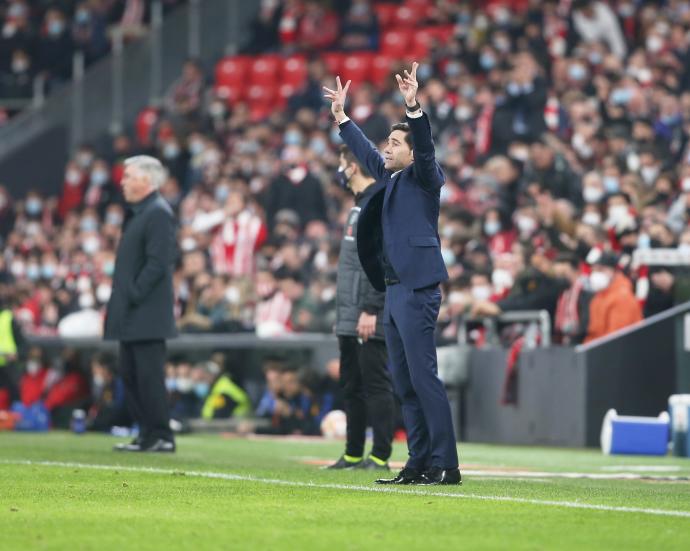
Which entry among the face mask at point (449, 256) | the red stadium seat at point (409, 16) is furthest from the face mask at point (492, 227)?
the red stadium seat at point (409, 16)

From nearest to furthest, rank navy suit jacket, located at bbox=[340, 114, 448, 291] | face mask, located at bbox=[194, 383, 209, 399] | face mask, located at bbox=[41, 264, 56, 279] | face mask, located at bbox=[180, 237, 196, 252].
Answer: navy suit jacket, located at bbox=[340, 114, 448, 291], face mask, located at bbox=[194, 383, 209, 399], face mask, located at bbox=[180, 237, 196, 252], face mask, located at bbox=[41, 264, 56, 279]

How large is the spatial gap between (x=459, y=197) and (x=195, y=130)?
7535 mm

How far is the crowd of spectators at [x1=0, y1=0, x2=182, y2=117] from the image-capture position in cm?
3064

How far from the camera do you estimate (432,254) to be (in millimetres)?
8914

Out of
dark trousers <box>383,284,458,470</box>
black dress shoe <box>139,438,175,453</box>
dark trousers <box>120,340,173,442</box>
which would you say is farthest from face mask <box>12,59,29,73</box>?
dark trousers <box>383,284,458,470</box>

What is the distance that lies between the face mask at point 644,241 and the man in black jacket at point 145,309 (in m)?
5.36

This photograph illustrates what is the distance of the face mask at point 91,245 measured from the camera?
81.8ft

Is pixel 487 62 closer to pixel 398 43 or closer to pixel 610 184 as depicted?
pixel 398 43

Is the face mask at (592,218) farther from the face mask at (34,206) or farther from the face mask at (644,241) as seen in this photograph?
the face mask at (34,206)

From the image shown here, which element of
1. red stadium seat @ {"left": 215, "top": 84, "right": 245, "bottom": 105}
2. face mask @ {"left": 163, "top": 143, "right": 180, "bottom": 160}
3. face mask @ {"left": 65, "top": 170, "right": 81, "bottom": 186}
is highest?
red stadium seat @ {"left": 215, "top": 84, "right": 245, "bottom": 105}

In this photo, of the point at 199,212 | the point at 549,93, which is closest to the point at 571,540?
the point at 549,93

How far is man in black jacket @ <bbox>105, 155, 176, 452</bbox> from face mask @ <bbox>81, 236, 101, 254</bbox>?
40.7 feet

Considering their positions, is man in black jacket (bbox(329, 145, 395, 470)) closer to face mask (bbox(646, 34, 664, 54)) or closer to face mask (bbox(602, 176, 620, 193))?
face mask (bbox(602, 176, 620, 193))

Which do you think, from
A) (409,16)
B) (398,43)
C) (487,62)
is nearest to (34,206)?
(398,43)
